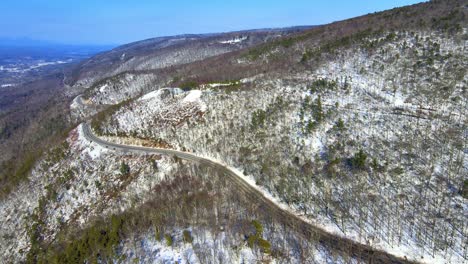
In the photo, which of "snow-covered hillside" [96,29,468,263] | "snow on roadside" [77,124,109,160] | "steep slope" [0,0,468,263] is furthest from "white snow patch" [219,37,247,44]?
"snow on roadside" [77,124,109,160]

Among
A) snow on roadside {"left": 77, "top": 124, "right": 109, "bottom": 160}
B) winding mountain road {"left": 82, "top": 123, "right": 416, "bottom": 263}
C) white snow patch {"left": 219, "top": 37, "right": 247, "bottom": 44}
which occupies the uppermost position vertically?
white snow patch {"left": 219, "top": 37, "right": 247, "bottom": 44}

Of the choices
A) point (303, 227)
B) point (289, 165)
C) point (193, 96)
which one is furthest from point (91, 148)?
point (303, 227)

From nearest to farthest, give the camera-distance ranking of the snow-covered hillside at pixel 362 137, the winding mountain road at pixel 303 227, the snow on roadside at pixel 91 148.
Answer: the winding mountain road at pixel 303 227, the snow-covered hillside at pixel 362 137, the snow on roadside at pixel 91 148

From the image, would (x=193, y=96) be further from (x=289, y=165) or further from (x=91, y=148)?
(x=289, y=165)

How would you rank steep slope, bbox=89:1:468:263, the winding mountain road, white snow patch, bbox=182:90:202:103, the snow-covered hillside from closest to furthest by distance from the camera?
the winding mountain road
the snow-covered hillside
steep slope, bbox=89:1:468:263
white snow patch, bbox=182:90:202:103

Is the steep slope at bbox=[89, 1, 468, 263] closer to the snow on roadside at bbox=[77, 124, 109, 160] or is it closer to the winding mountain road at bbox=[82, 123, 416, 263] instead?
the winding mountain road at bbox=[82, 123, 416, 263]

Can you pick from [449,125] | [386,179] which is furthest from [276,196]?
[449,125]

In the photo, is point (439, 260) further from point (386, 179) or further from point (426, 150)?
point (426, 150)

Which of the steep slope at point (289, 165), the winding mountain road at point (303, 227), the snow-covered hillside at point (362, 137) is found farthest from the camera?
the snow-covered hillside at point (362, 137)

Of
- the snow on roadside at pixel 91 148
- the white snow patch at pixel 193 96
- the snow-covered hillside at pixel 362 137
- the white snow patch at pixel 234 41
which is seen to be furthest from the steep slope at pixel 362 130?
the white snow patch at pixel 234 41

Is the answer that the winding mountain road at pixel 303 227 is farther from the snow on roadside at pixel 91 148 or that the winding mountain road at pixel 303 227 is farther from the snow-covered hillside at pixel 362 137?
the snow on roadside at pixel 91 148

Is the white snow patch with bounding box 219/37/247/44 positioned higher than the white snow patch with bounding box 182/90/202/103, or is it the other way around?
the white snow patch with bounding box 219/37/247/44

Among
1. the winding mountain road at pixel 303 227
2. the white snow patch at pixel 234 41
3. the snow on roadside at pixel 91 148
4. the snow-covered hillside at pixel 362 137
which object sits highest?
the white snow patch at pixel 234 41
